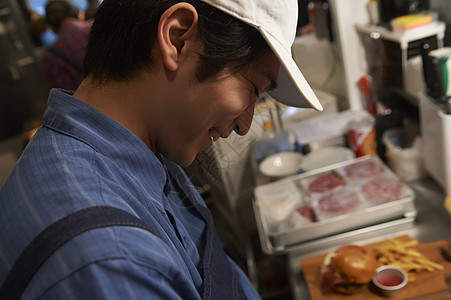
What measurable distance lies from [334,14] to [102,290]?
1.83 m

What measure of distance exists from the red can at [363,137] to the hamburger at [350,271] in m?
0.67

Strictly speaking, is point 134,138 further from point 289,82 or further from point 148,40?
point 289,82

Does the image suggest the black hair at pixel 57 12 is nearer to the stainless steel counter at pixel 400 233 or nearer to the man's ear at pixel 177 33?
the stainless steel counter at pixel 400 233

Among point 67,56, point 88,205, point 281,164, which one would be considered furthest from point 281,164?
point 67,56

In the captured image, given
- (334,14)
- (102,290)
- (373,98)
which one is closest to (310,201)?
(373,98)

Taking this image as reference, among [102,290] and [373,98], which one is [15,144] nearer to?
[373,98]

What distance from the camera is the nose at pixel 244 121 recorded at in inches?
27.2

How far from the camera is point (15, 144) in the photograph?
4.22 meters

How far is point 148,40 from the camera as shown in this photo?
59cm

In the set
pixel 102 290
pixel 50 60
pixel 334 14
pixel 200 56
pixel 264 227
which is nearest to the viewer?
pixel 102 290

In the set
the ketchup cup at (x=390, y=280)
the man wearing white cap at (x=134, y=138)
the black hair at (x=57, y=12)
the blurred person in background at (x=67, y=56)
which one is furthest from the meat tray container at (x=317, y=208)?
the black hair at (x=57, y=12)

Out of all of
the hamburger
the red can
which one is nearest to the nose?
the hamburger

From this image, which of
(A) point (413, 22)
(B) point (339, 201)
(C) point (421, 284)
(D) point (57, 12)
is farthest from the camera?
(D) point (57, 12)

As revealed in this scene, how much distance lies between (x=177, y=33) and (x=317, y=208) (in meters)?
1.02
